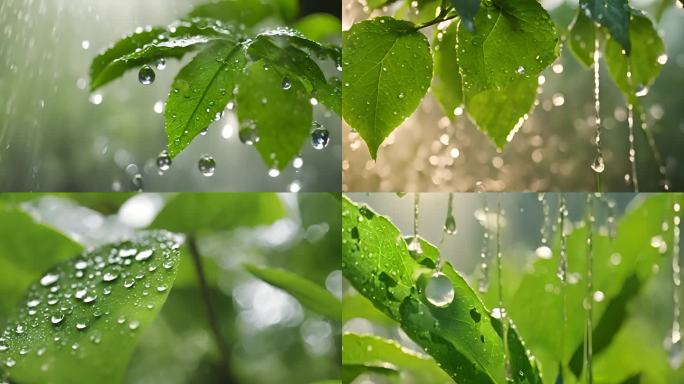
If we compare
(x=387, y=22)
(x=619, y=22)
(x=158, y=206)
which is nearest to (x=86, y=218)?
(x=158, y=206)

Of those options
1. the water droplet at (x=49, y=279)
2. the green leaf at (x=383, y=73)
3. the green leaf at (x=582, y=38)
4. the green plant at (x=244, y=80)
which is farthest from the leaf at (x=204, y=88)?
the green leaf at (x=582, y=38)

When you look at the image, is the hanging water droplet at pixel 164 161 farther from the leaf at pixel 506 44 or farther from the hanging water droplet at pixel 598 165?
the hanging water droplet at pixel 598 165

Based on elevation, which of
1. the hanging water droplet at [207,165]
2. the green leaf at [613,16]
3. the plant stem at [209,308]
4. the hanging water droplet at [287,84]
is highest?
the green leaf at [613,16]

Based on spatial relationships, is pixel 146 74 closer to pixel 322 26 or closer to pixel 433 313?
pixel 322 26

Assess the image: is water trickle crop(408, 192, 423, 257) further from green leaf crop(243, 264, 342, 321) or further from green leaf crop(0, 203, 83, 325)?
green leaf crop(0, 203, 83, 325)

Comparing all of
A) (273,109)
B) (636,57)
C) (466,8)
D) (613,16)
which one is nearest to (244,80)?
(273,109)

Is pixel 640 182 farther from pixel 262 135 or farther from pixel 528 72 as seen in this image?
pixel 262 135
